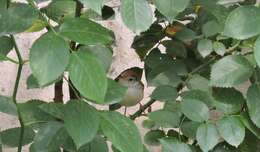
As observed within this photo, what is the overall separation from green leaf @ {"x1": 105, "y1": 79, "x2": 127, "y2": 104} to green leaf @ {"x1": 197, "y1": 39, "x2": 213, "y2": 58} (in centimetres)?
23

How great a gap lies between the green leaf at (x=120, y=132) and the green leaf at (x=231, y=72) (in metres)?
0.15

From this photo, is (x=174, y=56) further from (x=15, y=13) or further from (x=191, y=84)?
(x=15, y=13)

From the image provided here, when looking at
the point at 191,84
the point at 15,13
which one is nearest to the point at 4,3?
the point at 15,13

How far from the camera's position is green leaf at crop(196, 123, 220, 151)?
0.65 metres

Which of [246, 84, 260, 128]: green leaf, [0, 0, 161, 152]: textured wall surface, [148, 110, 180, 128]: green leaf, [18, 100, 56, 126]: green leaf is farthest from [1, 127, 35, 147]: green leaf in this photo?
[0, 0, 161, 152]: textured wall surface

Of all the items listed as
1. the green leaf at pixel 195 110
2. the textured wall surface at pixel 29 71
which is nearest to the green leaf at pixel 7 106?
the green leaf at pixel 195 110

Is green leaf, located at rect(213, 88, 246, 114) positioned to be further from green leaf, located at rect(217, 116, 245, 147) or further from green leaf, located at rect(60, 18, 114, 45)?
green leaf, located at rect(60, 18, 114, 45)

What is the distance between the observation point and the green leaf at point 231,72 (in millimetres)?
639

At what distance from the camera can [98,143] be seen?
0.63m

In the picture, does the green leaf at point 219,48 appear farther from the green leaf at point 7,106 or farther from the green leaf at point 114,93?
the green leaf at point 7,106

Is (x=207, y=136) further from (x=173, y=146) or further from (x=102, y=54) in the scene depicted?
(x=102, y=54)

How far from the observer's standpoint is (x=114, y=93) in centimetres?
59

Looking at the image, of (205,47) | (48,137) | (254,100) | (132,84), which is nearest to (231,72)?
(254,100)

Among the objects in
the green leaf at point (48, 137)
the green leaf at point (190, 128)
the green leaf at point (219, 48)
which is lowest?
the green leaf at point (190, 128)
